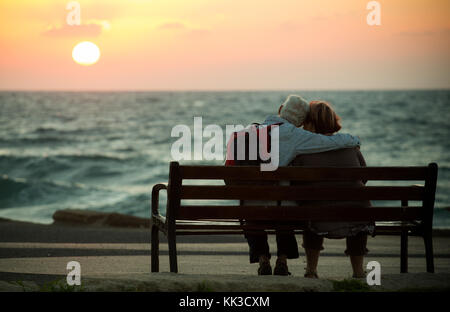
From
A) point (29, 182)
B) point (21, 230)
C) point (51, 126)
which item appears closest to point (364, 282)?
point (21, 230)

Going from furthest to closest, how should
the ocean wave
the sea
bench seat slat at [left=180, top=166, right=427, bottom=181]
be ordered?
1. the sea
2. the ocean wave
3. bench seat slat at [left=180, top=166, right=427, bottom=181]

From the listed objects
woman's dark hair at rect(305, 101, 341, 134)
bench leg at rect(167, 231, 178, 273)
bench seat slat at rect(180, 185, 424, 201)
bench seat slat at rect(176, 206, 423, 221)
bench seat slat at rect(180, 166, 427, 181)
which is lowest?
bench leg at rect(167, 231, 178, 273)

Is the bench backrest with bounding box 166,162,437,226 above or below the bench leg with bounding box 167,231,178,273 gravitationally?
above

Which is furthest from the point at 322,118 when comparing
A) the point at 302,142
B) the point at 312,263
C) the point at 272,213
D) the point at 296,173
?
the point at 312,263

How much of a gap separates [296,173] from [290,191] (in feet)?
0.48

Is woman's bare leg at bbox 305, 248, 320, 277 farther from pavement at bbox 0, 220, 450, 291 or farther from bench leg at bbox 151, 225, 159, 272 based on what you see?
bench leg at bbox 151, 225, 159, 272

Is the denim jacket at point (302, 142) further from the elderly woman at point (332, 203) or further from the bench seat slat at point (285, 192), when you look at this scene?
the bench seat slat at point (285, 192)

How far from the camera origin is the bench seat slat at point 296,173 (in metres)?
4.84

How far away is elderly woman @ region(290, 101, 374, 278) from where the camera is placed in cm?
504

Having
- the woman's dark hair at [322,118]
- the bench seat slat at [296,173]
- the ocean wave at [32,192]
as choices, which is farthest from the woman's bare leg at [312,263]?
the ocean wave at [32,192]

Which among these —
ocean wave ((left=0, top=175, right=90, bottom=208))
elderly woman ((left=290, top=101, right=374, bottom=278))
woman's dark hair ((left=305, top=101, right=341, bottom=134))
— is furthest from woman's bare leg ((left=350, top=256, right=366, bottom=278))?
ocean wave ((left=0, top=175, right=90, bottom=208))

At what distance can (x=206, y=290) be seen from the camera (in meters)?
4.11
